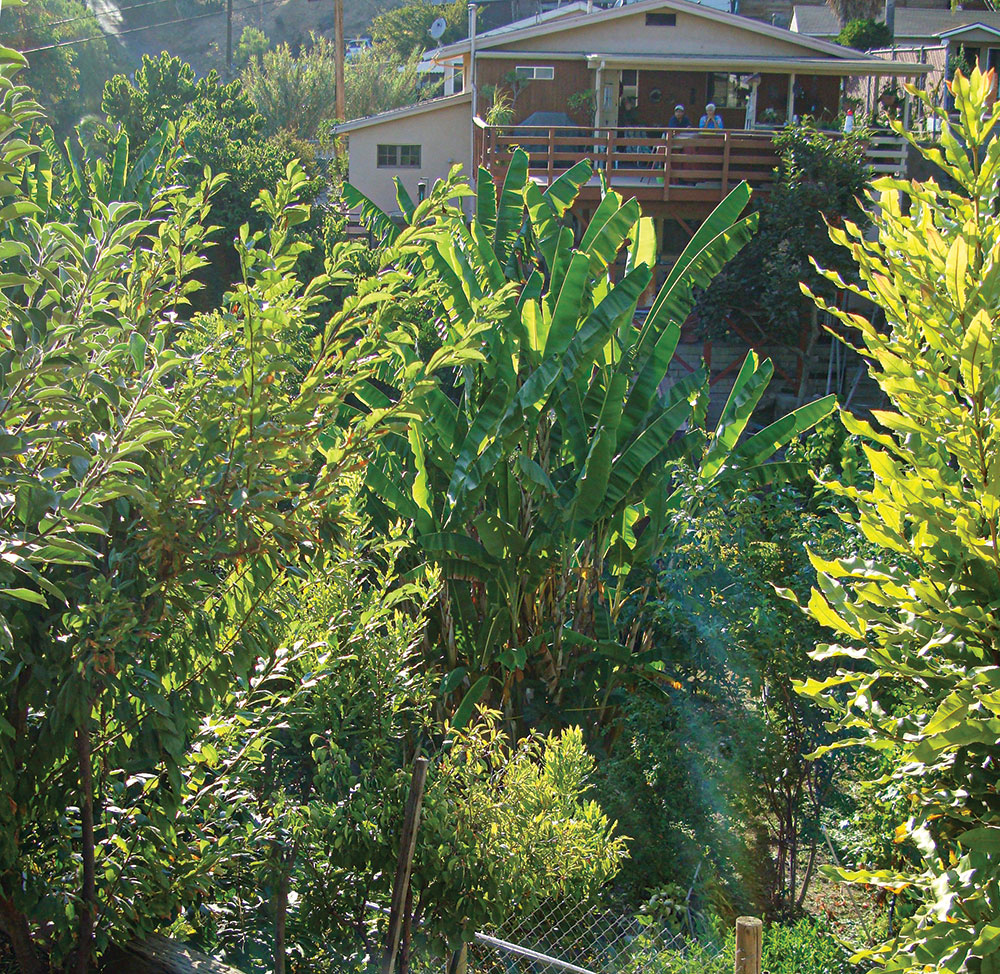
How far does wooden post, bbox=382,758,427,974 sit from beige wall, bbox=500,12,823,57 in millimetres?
22306

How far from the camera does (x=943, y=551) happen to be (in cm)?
288

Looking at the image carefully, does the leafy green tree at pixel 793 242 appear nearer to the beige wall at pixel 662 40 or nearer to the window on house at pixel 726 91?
the beige wall at pixel 662 40

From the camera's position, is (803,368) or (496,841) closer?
(496,841)

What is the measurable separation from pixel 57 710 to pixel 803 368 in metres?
18.0

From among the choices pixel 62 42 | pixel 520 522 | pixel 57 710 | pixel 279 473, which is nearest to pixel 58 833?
pixel 57 710

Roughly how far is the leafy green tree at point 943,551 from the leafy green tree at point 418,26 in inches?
2089

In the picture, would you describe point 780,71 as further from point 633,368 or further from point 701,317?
point 633,368

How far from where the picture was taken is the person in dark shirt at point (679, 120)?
22.2 metres

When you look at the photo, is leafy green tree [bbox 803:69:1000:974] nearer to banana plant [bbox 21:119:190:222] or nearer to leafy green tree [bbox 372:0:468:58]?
banana plant [bbox 21:119:190:222]

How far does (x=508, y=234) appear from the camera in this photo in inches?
327

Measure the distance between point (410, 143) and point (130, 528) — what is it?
2293cm

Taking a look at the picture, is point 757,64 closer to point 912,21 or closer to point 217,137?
point 217,137

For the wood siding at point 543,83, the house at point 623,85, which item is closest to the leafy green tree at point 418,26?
the house at point 623,85

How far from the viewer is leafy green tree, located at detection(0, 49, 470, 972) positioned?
8.00ft
